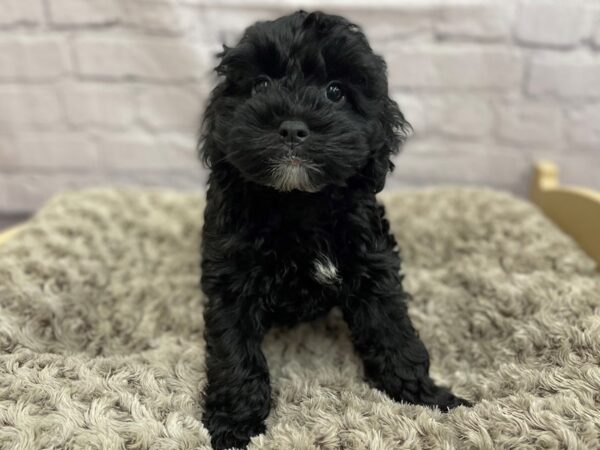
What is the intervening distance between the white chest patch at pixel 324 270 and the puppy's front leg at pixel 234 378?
0.20 metres

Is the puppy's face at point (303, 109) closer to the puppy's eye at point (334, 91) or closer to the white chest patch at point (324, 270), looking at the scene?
the puppy's eye at point (334, 91)

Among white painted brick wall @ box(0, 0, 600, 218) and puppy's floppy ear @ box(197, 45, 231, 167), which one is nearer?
puppy's floppy ear @ box(197, 45, 231, 167)

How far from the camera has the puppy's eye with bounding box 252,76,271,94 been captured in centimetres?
132

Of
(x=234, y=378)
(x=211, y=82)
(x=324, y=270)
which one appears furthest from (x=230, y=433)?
(x=211, y=82)

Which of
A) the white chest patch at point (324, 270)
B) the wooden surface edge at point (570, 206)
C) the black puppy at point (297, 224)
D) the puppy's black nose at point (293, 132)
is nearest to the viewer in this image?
the puppy's black nose at point (293, 132)

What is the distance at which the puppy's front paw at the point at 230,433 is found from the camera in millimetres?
1293

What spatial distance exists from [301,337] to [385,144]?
66 centimetres

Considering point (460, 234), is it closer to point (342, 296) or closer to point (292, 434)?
point (342, 296)

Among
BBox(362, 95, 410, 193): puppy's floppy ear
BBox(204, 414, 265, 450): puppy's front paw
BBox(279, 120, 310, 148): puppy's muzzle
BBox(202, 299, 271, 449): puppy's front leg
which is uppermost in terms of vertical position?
BBox(279, 120, 310, 148): puppy's muzzle

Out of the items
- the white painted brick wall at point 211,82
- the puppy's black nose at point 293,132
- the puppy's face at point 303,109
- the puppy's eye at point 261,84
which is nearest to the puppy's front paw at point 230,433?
the puppy's face at point 303,109

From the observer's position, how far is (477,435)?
1.18 m

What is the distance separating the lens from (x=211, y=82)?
2.21 meters

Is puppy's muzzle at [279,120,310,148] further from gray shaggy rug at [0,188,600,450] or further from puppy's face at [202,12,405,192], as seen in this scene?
gray shaggy rug at [0,188,600,450]

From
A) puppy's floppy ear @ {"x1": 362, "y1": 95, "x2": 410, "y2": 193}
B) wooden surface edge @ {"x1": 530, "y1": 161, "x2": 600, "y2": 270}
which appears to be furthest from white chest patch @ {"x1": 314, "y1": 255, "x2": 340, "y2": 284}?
wooden surface edge @ {"x1": 530, "y1": 161, "x2": 600, "y2": 270}
